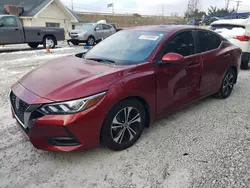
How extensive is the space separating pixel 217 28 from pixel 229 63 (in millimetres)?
3908

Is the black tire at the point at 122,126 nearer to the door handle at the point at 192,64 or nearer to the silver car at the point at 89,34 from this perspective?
the door handle at the point at 192,64

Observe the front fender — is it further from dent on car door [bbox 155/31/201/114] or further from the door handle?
the door handle

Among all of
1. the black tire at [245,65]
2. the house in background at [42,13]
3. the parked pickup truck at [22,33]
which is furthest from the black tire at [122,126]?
the house in background at [42,13]

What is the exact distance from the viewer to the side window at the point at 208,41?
3987 mm

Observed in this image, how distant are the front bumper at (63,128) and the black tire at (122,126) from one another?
0.43ft

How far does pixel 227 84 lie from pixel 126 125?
2959 mm

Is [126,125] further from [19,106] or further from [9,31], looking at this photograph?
[9,31]

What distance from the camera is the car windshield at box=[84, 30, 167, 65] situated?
3.17 meters

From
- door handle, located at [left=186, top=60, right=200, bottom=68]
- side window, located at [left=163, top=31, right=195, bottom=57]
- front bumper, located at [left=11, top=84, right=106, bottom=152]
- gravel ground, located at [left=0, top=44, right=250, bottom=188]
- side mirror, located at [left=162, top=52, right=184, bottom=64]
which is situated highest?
side window, located at [left=163, top=31, right=195, bottom=57]

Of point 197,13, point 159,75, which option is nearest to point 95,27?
point 159,75

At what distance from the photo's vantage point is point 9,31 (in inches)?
466

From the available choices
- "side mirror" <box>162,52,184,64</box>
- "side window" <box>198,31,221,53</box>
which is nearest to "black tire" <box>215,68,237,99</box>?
"side window" <box>198,31,221,53</box>

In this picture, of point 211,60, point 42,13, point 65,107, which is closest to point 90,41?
point 42,13

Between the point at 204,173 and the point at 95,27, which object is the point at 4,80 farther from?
the point at 95,27
